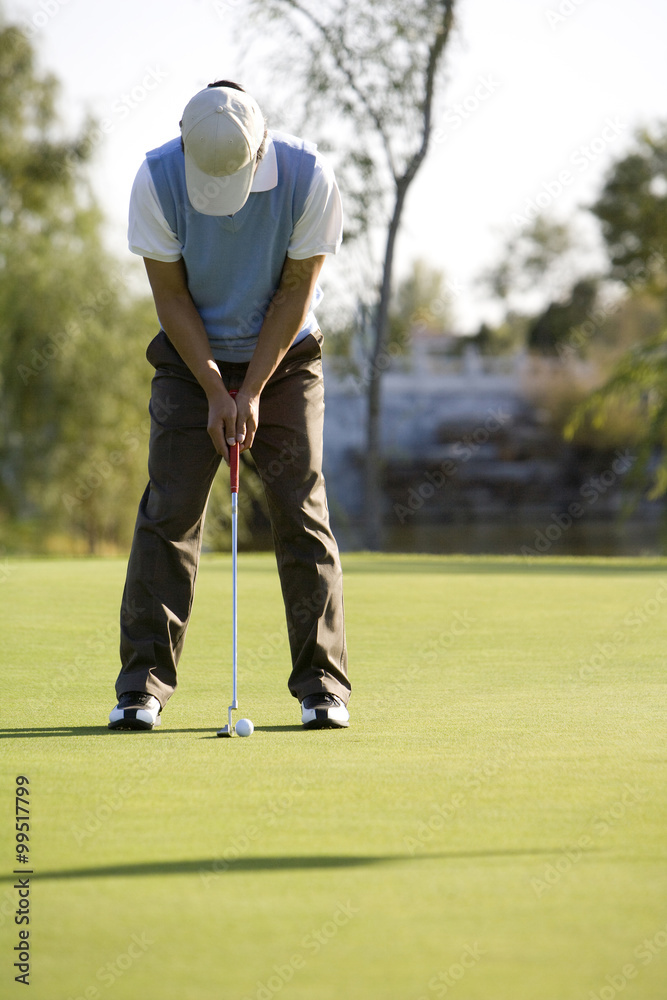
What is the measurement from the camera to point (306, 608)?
3209 millimetres

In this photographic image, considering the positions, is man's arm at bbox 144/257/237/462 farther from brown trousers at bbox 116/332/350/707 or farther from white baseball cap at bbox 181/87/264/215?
white baseball cap at bbox 181/87/264/215

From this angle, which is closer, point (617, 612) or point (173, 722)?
point (173, 722)

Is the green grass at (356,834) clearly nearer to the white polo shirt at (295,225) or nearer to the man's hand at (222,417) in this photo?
the man's hand at (222,417)

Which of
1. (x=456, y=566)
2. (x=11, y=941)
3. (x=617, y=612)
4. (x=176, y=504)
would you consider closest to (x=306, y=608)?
(x=176, y=504)

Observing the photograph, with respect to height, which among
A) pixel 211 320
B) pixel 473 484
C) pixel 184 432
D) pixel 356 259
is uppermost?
pixel 356 259

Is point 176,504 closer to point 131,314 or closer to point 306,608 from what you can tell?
point 306,608

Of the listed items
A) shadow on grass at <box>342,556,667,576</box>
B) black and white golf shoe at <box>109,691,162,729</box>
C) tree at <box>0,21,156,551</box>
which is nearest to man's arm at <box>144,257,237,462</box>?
black and white golf shoe at <box>109,691,162,729</box>

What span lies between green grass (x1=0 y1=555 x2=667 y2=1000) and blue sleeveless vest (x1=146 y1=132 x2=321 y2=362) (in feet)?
3.42

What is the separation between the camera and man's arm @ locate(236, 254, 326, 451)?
3135 mm

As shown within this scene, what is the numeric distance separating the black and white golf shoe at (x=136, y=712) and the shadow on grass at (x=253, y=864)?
3.78ft

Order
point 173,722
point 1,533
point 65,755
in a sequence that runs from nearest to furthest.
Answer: point 65,755
point 173,722
point 1,533

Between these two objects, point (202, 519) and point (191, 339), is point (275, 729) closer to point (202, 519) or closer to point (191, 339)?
point (202, 519)

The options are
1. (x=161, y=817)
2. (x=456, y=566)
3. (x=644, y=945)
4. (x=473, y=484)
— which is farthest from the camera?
(x=473, y=484)

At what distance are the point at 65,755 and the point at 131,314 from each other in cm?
1545
